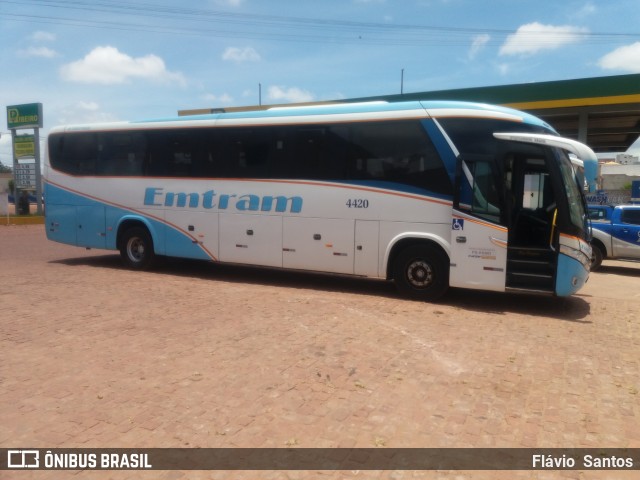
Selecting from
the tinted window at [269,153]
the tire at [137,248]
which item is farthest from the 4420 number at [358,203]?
the tire at [137,248]

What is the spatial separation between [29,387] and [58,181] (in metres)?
9.54

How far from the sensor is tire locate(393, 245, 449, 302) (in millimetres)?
9133

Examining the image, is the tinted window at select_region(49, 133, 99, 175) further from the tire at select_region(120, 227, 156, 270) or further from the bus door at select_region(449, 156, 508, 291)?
the bus door at select_region(449, 156, 508, 291)

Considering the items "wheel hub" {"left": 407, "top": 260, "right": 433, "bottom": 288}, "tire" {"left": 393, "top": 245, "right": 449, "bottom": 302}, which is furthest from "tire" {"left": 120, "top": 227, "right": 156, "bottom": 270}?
"wheel hub" {"left": 407, "top": 260, "right": 433, "bottom": 288}

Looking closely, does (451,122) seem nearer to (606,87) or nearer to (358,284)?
(358,284)

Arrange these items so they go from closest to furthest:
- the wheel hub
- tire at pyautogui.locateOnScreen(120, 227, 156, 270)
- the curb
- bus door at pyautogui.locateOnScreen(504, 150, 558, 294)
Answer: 1. bus door at pyautogui.locateOnScreen(504, 150, 558, 294)
2. the wheel hub
3. tire at pyautogui.locateOnScreen(120, 227, 156, 270)
4. the curb

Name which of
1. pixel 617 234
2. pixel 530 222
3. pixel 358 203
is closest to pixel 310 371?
pixel 358 203

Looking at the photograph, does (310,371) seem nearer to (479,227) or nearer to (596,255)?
(479,227)

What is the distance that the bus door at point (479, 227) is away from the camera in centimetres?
→ 858

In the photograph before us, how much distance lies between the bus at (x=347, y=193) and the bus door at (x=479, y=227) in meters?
0.02

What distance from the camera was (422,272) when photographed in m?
9.31

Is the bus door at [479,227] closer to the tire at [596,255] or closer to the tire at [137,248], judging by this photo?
the tire at [137,248]

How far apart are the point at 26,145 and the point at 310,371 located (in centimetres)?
3127

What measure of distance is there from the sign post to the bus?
19.3 metres
